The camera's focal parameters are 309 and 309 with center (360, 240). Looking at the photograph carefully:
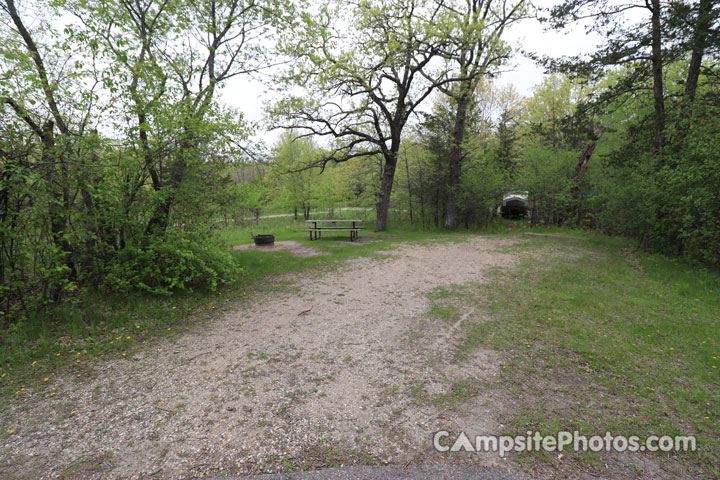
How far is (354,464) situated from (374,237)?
1097cm

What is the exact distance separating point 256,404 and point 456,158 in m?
14.0

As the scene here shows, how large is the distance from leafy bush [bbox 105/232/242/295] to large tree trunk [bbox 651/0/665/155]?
35.8ft

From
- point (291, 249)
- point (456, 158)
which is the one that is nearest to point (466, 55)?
point (456, 158)

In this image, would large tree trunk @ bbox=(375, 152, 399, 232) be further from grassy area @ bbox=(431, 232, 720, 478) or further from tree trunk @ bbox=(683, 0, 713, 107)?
tree trunk @ bbox=(683, 0, 713, 107)

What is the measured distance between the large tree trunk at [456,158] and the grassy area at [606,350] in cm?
841

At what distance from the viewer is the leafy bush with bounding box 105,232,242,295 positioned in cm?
479

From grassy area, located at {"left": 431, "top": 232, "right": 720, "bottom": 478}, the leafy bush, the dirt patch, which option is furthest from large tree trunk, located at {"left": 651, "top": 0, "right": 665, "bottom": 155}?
the leafy bush

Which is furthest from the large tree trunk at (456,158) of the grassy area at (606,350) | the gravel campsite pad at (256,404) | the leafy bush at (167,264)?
the leafy bush at (167,264)

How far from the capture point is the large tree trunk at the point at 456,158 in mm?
14078

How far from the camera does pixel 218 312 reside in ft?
16.1

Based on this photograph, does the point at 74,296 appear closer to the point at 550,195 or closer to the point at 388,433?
the point at 388,433

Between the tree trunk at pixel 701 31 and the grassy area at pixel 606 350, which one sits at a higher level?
the tree trunk at pixel 701 31

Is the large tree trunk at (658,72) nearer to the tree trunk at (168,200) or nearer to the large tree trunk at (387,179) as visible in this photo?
the large tree trunk at (387,179)

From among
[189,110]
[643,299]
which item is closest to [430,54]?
[189,110]
